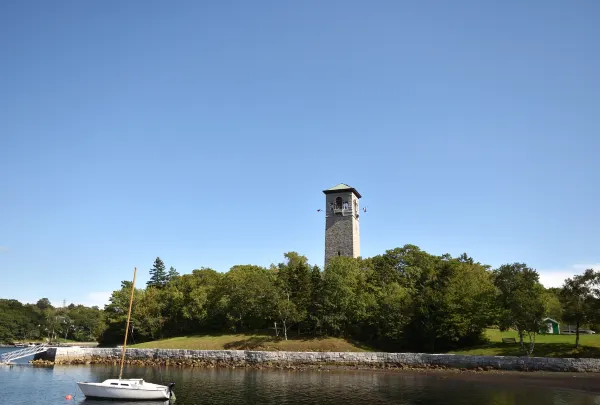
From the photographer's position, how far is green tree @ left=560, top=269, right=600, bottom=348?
47.1 meters

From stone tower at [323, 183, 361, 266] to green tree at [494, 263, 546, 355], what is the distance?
34106 mm

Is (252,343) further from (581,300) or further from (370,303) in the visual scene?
(581,300)

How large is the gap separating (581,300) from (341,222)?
151 feet

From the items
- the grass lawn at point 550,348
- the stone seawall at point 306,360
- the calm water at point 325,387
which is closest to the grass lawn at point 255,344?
the stone seawall at point 306,360

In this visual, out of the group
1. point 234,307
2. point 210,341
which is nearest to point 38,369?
point 210,341

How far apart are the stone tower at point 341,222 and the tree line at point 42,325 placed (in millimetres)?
71285

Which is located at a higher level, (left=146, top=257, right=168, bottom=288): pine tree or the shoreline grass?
(left=146, top=257, right=168, bottom=288): pine tree

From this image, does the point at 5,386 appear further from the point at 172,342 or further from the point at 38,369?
the point at 172,342

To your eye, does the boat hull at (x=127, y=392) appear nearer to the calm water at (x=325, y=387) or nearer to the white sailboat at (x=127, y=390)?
the white sailboat at (x=127, y=390)

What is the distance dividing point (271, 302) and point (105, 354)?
2479cm

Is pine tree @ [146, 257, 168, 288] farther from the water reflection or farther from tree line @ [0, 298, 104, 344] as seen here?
the water reflection

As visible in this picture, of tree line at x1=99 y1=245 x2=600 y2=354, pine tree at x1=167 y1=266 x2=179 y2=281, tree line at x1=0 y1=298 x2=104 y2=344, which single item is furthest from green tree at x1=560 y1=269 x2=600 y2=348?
tree line at x1=0 y1=298 x2=104 y2=344

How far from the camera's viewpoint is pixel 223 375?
4600 cm

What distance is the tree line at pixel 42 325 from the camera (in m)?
121
